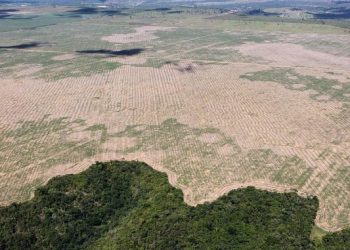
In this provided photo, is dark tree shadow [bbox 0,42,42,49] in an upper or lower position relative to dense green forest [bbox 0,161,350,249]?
lower

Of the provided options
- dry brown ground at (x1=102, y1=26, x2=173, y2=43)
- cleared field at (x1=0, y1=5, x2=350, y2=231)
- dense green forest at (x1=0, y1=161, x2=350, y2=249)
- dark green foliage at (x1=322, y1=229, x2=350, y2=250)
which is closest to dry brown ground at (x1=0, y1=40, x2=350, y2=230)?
cleared field at (x1=0, y1=5, x2=350, y2=231)

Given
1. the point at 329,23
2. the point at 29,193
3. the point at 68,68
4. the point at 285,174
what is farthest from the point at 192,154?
the point at 329,23

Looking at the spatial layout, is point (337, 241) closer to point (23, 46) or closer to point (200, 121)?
point (200, 121)

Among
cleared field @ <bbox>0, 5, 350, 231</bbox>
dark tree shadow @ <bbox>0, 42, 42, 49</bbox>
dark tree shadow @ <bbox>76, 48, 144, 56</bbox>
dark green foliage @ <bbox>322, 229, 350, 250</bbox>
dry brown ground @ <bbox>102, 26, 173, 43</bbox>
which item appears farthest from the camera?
dry brown ground @ <bbox>102, 26, 173, 43</bbox>

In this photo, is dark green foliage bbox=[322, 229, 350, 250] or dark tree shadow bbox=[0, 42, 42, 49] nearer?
dark green foliage bbox=[322, 229, 350, 250]

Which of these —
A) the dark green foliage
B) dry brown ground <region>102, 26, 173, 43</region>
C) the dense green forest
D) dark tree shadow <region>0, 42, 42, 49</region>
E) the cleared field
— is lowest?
dry brown ground <region>102, 26, 173, 43</region>

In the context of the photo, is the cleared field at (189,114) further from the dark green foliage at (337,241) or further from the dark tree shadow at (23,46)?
the dark green foliage at (337,241)

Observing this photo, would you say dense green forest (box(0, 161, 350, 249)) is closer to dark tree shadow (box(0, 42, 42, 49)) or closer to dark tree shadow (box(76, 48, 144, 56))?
dark tree shadow (box(76, 48, 144, 56))

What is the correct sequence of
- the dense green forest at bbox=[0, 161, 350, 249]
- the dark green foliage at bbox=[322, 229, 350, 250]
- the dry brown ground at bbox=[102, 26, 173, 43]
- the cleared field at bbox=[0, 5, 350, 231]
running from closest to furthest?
the dark green foliage at bbox=[322, 229, 350, 250]
the dense green forest at bbox=[0, 161, 350, 249]
the cleared field at bbox=[0, 5, 350, 231]
the dry brown ground at bbox=[102, 26, 173, 43]
